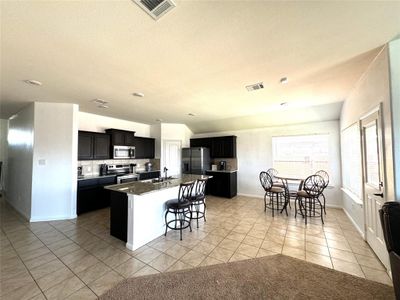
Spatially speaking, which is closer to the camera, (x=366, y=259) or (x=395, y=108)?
(x=395, y=108)

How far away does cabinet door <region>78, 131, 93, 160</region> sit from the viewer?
14.6ft

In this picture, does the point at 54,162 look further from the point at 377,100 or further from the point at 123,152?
the point at 377,100

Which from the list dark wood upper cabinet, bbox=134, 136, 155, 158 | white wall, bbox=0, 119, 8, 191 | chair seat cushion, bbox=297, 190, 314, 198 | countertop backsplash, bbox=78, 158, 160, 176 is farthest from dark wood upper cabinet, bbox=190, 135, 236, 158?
white wall, bbox=0, 119, 8, 191

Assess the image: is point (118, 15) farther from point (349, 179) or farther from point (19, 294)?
point (349, 179)

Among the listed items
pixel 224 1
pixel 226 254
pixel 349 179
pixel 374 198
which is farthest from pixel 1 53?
pixel 349 179

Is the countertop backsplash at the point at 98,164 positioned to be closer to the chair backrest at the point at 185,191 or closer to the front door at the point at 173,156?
the front door at the point at 173,156

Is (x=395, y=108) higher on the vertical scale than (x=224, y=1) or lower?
lower

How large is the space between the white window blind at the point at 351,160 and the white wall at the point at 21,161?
687cm

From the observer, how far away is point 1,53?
1990mm

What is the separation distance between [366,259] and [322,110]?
3.44 m

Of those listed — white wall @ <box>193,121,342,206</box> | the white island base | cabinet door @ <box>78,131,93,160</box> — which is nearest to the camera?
the white island base

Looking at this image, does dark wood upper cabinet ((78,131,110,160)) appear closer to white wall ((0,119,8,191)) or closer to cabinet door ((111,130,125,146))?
cabinet door ((111,130,125,146))

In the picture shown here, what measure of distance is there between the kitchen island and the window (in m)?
4.00

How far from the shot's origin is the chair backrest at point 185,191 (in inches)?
120
